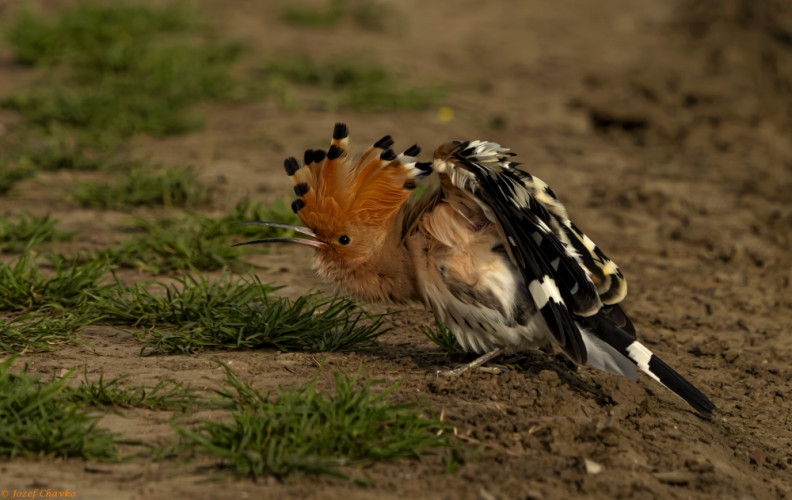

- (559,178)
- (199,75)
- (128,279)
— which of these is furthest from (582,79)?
(128,279)

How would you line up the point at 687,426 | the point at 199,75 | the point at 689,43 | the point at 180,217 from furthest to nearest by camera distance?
the point at 689,43
the point at 199,75
the point at 180,217
the point at 687,426

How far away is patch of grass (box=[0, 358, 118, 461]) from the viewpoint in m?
3.05

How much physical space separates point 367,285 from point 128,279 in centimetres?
166

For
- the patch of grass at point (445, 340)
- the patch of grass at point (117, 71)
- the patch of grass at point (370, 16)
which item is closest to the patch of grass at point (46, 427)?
the patch of grass at point (445, 340)

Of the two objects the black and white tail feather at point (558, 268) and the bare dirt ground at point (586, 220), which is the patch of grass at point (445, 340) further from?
the black and white tail feather at point (558, 268)

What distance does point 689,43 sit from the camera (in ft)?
34.0

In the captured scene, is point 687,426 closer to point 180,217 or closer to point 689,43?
point 180,217

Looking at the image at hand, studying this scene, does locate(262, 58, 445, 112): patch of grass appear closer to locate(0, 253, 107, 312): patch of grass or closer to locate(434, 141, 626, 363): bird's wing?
locate(0, 253, 107, 312): patch of grass

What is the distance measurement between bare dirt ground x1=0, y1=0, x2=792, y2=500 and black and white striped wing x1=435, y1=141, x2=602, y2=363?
0.31m

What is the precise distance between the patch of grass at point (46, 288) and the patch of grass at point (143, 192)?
1373 millimetres

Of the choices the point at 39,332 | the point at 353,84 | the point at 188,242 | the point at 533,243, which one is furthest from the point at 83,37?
the point at 533,243

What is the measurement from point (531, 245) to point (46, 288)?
2.34 m

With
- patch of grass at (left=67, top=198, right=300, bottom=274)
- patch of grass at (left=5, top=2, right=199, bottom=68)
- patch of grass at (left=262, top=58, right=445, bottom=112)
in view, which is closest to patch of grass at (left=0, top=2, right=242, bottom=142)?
patch of grass at (left=5, top=2, right=199, bottom=68)

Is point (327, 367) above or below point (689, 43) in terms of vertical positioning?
below
